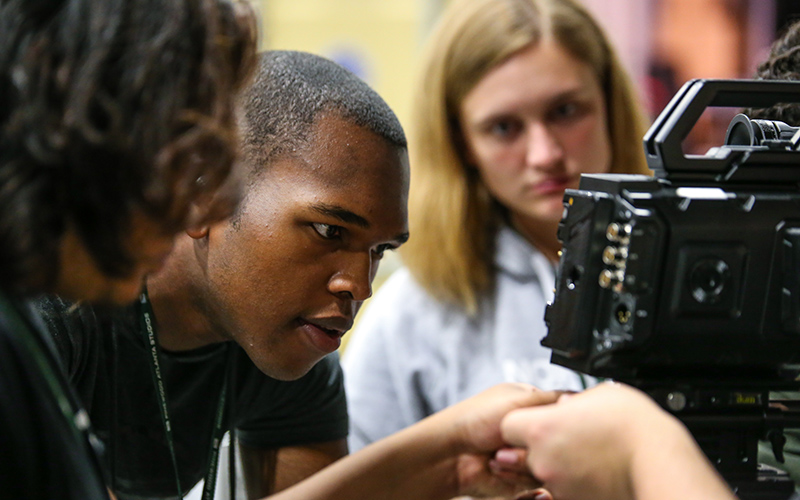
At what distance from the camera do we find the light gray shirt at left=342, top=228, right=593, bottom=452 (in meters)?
1.73

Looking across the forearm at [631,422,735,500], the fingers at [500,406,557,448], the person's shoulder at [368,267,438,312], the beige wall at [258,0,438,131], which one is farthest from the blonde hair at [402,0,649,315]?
the beige wall at [258,0,438,131]

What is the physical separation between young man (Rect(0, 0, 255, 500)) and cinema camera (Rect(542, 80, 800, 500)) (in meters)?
0.41

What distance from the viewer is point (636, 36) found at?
9.57 ft

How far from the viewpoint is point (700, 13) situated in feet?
9.26

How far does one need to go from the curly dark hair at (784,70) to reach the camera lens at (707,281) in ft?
1.34

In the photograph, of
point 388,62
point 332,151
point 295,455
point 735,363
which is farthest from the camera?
point 388,62

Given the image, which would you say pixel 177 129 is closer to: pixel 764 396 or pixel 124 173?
pixel 124 173

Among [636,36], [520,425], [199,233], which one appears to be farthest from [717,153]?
[636,36]

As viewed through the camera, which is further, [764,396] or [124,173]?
[764,396]

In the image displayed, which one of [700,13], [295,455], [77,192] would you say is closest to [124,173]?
[77,192]

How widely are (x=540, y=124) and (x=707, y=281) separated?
2.99ft

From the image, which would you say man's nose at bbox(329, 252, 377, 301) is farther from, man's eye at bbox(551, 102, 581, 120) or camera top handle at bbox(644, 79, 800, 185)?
man's eye at bbox(551, 102, 581, 120)

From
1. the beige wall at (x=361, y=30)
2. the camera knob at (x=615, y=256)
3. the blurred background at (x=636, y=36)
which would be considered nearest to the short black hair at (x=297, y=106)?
the camera knob at (x=615, y=256)

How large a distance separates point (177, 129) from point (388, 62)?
9.15ft
